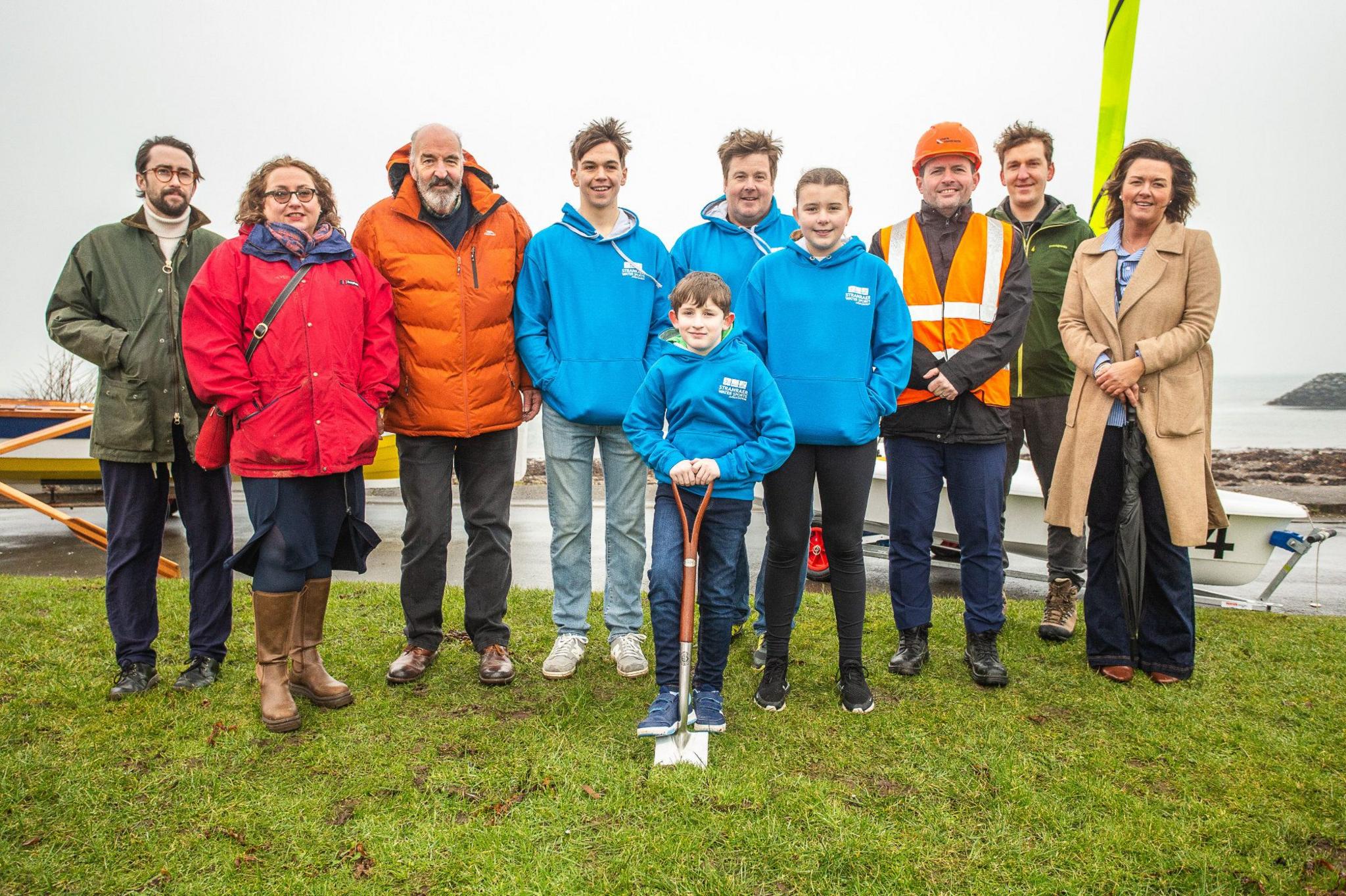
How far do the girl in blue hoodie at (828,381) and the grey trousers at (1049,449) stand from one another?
1.57m

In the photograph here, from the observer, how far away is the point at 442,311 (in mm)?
3512

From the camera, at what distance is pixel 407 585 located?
368 cm

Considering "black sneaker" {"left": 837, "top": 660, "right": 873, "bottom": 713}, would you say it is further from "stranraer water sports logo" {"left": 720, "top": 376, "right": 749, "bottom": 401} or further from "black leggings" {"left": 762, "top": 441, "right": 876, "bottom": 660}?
"stranraer water sports logo" {"left": 720, "top": 376, "right": 749, "bottom": 401}

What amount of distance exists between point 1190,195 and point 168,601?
5841 millimetres

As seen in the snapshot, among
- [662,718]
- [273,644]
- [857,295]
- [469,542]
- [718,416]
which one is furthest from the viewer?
[469,542]

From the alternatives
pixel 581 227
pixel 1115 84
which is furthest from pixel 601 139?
pixel 1115 84

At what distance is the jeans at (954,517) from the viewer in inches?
144

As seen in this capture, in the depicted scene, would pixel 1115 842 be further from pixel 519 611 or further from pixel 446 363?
pixel 519 611

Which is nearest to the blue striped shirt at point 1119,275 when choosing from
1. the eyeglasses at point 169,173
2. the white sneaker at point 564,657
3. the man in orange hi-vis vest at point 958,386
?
the man in orange hi-vis vest at point 958,386

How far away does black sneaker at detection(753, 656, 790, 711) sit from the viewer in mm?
3270

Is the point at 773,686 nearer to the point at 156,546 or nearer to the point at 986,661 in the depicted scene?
the point at 986,661

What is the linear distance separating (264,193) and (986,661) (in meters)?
3.57

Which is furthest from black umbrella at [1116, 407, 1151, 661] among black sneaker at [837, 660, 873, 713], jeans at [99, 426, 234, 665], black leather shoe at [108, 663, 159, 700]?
black leather shoe at [108, 663, 159, 700]

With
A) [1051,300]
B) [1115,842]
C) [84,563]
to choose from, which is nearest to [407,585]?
[1115,842]
